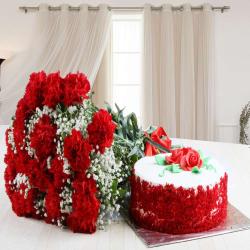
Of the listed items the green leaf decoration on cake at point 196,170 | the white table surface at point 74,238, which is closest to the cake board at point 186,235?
the white table surface at point 74,238

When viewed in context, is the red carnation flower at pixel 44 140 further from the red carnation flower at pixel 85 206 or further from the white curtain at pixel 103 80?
the white curtain at pixel 103 80

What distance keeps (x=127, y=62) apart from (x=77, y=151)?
145 inches

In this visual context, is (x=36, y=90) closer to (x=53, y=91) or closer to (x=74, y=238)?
(x=53, y=91)

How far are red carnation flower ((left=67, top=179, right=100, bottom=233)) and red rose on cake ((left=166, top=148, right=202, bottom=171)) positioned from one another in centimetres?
22

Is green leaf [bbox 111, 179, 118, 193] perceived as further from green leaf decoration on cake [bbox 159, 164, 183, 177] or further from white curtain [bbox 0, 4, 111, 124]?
white curtain [bbox 0, 4, 111, 124]

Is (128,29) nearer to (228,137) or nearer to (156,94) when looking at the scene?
(156,94)

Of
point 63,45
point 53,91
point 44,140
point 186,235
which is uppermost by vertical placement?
point 63,45

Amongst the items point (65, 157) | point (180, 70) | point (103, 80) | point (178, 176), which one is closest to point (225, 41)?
point (180, 70)

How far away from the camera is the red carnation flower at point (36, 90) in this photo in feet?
3.33

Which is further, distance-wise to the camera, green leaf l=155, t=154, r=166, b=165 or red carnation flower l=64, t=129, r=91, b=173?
green leaf l=155, t=154, r=166, b=165

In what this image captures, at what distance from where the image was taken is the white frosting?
3.19ft

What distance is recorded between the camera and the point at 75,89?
980 millimetres

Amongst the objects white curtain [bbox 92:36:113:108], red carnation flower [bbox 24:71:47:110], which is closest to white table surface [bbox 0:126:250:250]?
red carnation flower [bbox 24:71:47:110]

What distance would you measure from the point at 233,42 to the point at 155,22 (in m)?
0.84
